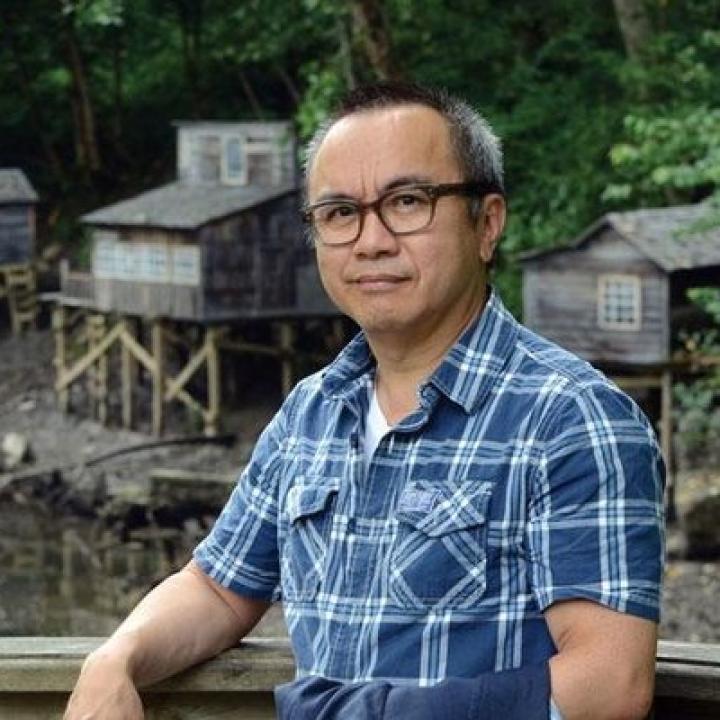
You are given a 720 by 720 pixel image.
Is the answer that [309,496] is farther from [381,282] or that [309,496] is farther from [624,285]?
[624,285]

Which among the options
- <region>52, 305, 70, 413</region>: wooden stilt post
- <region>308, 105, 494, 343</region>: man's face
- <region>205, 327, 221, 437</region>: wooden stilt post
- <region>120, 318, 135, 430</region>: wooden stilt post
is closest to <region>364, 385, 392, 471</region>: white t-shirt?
<region>308, 105, 494, 343</region>: man's face

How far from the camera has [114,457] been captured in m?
32.9

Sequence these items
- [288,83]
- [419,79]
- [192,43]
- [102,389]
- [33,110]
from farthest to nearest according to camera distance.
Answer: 1. [33,110]
2. [192,43]
3. [288,83]
4. [102,389]
5. [419,79]

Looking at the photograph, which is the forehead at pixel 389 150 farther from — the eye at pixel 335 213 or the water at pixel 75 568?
the water at pixel 75 568

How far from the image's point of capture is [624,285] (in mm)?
25875

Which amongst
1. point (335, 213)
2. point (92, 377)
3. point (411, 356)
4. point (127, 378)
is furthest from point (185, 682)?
point (92, 377)

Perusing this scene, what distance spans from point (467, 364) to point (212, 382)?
99.6ft

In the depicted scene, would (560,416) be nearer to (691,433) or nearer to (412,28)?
(691,433)

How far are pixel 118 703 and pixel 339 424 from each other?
55 centimetres

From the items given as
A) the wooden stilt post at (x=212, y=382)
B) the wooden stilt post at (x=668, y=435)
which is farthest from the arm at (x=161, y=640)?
the wooden stilt post at (x=212, y=382)

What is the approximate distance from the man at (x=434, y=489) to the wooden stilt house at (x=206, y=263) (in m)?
30.0

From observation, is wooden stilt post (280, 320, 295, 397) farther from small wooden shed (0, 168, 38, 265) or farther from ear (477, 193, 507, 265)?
ear (477, 193, 507, 265)

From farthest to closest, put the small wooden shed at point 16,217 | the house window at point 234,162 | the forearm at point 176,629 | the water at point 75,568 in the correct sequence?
the small wooden shed at point 16,217 < the house window at point 234,162 < the water at point 75,568 < the forearm at point 176,629

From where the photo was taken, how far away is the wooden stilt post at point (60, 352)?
36312mm
